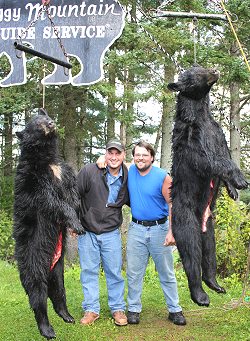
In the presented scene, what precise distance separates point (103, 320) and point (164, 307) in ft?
3.00

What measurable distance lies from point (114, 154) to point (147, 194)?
51 centimetres

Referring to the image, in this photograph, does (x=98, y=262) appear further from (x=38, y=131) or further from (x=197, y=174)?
(x=197, y=174)

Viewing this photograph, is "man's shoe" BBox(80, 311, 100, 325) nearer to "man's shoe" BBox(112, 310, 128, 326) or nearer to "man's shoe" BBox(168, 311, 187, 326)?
"man's shoe" BBox(112, 310, 128, 326)

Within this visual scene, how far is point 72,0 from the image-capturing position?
5.51m

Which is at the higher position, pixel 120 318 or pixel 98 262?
pixel 98 262

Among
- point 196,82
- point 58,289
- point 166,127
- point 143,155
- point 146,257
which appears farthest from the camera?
point 166,127

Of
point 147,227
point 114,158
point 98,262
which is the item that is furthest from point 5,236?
point 114,158

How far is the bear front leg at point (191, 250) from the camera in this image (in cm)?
353

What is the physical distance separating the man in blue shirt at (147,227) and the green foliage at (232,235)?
2.71 m

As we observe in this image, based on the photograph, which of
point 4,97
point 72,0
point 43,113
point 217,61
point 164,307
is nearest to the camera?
point 43,113

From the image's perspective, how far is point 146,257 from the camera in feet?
18.2

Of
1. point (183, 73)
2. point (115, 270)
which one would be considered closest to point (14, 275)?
point (115, 270)

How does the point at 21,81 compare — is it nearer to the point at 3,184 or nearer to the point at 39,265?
the point at 39,265

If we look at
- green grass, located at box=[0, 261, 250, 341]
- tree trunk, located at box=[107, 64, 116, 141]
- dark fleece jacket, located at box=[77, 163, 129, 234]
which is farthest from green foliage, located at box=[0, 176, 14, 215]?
dark fleece jacket, located at box=[77, 163, 129, 234]
